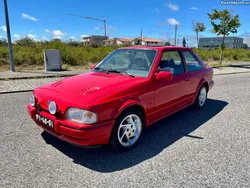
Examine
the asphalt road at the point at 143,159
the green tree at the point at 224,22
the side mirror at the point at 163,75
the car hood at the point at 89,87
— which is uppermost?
the green tree at the point at 224,22

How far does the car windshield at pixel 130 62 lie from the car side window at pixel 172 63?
0.25 metres

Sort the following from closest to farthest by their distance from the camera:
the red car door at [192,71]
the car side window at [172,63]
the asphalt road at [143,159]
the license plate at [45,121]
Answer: the asphalt road at [143,159]
the license plate at [45,121]
the car side window at [172,63]
the red car door at [192,71]

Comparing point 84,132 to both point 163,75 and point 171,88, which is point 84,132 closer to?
point 163,75

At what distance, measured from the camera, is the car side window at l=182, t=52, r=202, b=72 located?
4.58 m

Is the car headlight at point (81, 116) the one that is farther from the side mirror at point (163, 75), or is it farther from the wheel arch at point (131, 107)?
the side mirror at point (163, 75)

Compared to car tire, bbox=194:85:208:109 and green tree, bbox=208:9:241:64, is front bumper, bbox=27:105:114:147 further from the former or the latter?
green tree, bbox=208:9:241:64

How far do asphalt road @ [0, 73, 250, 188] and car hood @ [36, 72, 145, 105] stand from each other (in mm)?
925

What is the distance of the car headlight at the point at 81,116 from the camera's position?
99.0 inches

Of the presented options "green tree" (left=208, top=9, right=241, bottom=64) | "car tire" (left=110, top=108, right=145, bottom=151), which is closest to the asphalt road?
"car tire" (left=110, top=108, right=145, bottom=151)

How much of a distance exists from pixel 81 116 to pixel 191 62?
3294 millimetres

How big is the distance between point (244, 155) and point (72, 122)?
263 cm

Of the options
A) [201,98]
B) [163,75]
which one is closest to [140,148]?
[163,75]

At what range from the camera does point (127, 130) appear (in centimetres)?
309

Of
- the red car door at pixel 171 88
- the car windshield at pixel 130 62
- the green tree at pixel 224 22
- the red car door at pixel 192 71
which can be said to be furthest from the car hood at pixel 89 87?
the green tree at pixel 224 22
